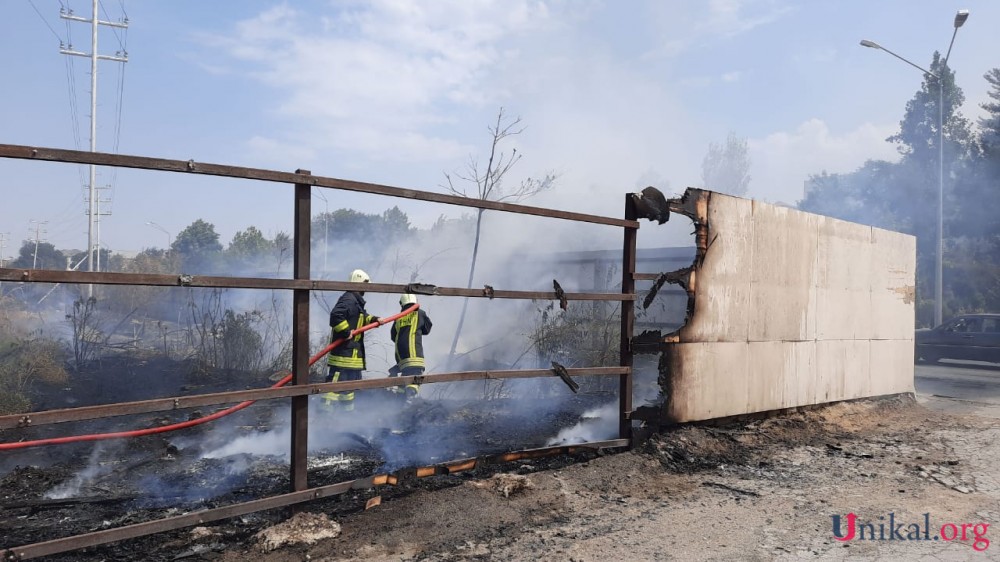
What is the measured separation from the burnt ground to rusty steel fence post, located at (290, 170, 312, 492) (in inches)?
13.8

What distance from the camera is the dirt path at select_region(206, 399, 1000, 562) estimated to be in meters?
3.24

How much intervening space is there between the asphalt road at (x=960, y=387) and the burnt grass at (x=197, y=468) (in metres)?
5.60

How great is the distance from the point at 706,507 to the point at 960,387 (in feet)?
35.7

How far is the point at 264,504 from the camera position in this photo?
10.3 ft

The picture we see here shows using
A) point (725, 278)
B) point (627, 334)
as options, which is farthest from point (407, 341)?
point (725, 278)

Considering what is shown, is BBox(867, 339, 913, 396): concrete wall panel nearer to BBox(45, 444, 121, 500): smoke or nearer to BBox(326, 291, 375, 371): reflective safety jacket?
BBox(326, 291, 375, 371): reflective safety jacket

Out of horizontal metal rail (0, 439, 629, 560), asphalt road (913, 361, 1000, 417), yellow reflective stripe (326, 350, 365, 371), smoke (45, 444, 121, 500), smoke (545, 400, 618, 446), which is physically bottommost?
asphalt road (913, 361, 1000, 417)

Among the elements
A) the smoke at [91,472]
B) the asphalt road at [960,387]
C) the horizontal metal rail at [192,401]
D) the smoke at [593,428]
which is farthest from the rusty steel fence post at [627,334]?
the asphalt road at [960,387]

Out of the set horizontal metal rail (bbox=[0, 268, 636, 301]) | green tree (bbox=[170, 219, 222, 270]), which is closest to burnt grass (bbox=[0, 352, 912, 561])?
horizontal metal rail (bbox=[0, 268, 636, 301])

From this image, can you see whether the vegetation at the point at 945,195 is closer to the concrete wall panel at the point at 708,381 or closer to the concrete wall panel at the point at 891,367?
the concrete wall panel at the point at 891,367

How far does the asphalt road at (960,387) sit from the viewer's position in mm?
9141

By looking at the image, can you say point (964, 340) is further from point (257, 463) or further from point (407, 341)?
point (257, 463)

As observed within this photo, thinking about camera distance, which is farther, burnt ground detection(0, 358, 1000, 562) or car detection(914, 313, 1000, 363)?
car detection(914, 313, 1000, 363)

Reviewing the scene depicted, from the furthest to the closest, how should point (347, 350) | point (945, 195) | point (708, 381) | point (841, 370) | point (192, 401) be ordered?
point (945, 195) < point (841, 370) < point (347, 350) < point (708, 381) < point (192, 401)
